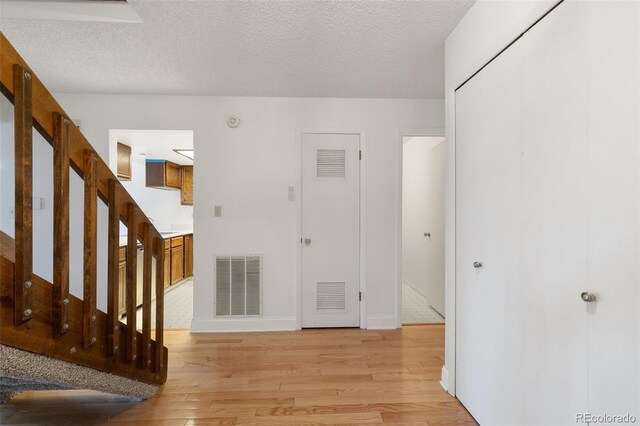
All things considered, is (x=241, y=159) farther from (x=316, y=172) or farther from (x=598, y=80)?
(x=598, y=80)

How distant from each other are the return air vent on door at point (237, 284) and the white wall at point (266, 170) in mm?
76

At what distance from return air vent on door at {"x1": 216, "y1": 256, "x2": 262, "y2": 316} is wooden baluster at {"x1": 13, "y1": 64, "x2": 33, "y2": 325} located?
2.00m

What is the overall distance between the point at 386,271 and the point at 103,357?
241 cm

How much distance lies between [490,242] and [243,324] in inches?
96.7

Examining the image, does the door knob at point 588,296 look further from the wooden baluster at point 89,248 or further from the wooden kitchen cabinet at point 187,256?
the wooden kitchen cabinet at point 187,256

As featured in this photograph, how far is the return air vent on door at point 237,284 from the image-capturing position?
9.82 feet

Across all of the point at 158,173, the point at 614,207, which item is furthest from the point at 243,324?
the point at 158,173

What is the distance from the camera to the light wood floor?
1.70 m

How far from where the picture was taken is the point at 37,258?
2.78 metres

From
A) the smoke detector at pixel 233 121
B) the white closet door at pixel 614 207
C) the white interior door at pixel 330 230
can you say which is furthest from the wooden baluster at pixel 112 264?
the white closet door at pixel 614 207

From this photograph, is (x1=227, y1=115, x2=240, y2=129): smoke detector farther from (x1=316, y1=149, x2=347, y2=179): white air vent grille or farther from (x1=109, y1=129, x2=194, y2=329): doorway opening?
(x1=316, y1=149, x2=347, y2=179): white air vent grille

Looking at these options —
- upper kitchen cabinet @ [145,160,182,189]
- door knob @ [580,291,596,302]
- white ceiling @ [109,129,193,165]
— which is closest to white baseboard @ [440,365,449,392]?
door knob @ [580,291,596,302]

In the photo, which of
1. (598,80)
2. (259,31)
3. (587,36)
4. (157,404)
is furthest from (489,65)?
(157,404)

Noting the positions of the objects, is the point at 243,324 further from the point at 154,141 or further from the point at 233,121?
the point at 154,141
